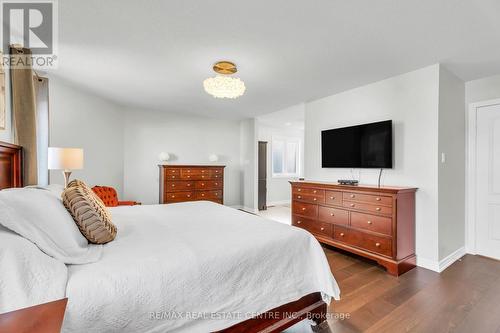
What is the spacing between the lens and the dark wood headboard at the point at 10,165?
1.79 m

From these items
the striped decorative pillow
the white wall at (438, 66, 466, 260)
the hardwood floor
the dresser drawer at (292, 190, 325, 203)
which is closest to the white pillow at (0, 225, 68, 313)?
the striped decorative pillow

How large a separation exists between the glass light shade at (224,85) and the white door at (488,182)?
10.4ft

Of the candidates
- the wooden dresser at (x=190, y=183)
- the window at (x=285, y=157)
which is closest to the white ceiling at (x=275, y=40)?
the wooden dresser at (x=190, y=183)

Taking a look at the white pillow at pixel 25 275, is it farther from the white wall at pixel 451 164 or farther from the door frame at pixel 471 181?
the door frame at pixel 471 181

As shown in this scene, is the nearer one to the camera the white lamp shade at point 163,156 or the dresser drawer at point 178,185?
the dresser drawer at point 178,185

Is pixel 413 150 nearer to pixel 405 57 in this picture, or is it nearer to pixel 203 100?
pixel 405 57

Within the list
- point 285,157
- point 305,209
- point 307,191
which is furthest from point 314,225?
point 285,157

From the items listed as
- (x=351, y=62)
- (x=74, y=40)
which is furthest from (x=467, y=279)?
(x=74, y=40)

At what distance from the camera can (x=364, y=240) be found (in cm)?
281

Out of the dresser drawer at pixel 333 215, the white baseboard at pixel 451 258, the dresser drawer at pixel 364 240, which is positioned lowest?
the white baseboard at pixel 451 258

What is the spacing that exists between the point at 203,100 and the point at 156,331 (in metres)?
3.71

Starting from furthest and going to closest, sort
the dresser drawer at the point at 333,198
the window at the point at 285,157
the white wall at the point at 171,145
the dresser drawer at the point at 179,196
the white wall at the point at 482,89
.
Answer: the window at the point at 285,157 → the white wall at the point at 171,145 → the dresser drawer at the point at 179,196 → the dresser drawer at the point at 333,198 → the white wall at the point at 482,89

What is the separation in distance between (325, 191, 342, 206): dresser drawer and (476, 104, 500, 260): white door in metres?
1.83

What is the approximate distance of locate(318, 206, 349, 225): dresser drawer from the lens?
9.91 ft
